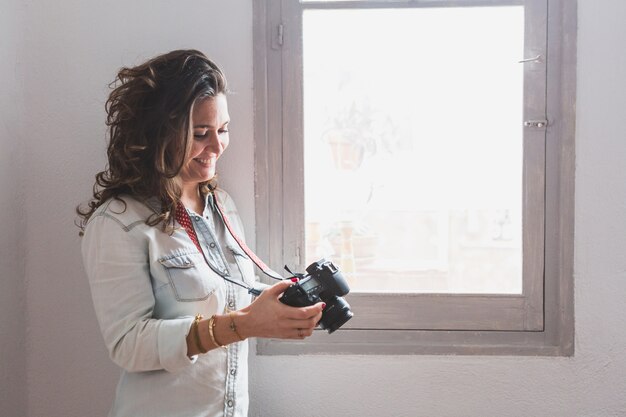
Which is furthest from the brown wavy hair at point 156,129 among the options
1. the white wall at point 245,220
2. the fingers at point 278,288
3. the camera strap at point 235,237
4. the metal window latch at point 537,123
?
the metal window latch at point 537,123

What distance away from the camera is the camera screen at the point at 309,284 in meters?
1.27

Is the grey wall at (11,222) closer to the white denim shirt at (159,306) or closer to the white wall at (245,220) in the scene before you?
the white wall at (245,220)

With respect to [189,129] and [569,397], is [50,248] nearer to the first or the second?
[189,129]

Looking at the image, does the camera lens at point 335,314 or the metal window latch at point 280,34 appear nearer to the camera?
the camera lens at point 335,314

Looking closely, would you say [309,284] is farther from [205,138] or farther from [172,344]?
[205,138]

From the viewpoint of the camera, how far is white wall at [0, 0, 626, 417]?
1692 millimetres

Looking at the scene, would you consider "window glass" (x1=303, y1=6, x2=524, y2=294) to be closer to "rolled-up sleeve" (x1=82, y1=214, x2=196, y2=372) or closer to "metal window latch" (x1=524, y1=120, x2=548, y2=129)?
"metal window latch" (x1=524, y1=120, x2=548, y2=129)

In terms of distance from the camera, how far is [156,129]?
134 centimetres

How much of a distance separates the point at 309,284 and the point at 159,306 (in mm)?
320

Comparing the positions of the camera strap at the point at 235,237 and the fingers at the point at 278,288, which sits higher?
the camera strap at the point at 235,237

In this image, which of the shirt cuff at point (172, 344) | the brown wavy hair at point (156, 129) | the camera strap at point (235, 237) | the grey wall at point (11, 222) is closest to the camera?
the shirt cuff at point (172, 344)

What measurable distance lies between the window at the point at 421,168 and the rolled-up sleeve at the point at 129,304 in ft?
1.68

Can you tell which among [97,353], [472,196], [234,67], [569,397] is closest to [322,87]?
[234,67]

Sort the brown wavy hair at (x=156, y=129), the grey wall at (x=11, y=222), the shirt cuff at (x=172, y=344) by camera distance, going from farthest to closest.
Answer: the grey wall at (x=11, y=222) < the brown wavy hair at (x=156, y=129) < the shirt cuff at (x=172, y=344)
